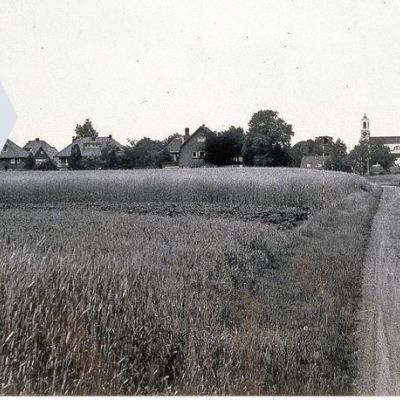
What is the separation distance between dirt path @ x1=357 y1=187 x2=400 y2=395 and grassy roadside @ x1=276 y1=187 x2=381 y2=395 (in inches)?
5.5

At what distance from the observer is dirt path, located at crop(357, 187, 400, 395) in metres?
4.64

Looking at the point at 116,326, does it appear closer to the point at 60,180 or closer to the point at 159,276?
the point at 159,276

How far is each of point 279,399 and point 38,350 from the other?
1.81 metres

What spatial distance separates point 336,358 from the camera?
16.3ft

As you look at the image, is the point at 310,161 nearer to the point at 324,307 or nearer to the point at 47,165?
the point at 47,165

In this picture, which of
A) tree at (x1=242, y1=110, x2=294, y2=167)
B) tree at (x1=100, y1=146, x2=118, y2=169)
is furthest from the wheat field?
tree at (x1=242, y1=110, x2=294, y2=167)

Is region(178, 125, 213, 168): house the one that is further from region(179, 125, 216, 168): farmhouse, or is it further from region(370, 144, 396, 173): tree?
region(370, 144, 396, 173): tree

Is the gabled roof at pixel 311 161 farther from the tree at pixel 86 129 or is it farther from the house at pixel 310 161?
the tree at pixel 86 129

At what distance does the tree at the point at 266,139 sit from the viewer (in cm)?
4697

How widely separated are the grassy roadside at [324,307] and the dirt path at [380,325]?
139 mm

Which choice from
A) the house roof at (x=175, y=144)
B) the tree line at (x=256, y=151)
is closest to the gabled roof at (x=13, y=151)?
the tree line at (x=256, y=151)

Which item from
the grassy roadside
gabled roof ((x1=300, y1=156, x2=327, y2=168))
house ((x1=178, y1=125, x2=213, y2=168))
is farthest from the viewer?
gabled roof ((x1=300, y1=156, x2=327, y2=168))

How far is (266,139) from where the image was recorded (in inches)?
1863

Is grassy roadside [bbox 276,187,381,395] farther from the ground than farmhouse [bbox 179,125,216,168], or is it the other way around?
farmhouse [bbox 179,125,216,168]
